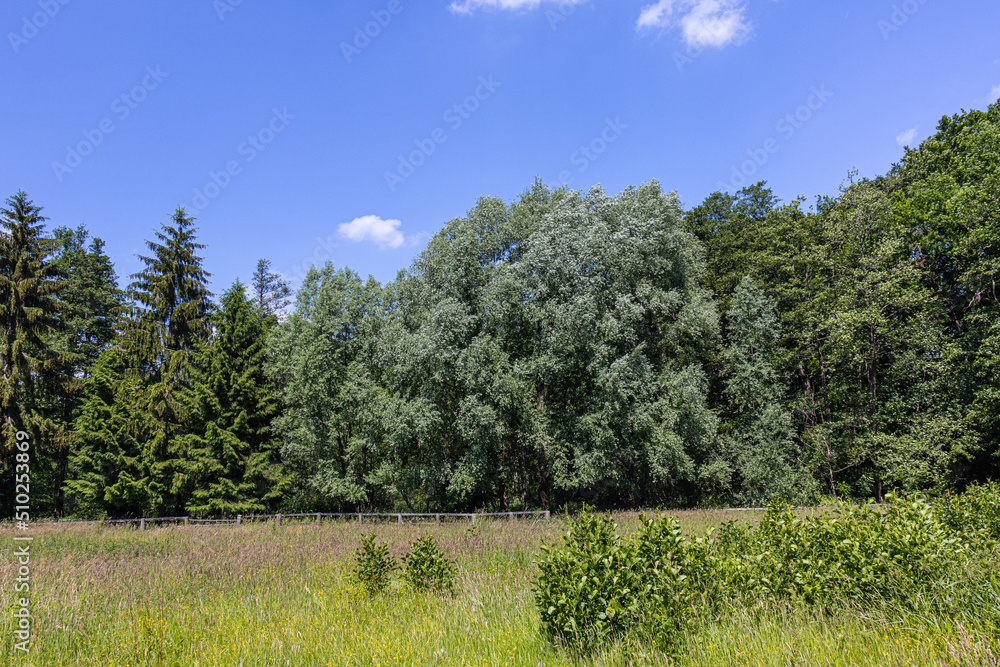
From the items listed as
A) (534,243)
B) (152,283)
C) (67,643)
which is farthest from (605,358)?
(152,283)

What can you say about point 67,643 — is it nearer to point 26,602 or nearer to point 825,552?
point 26,602

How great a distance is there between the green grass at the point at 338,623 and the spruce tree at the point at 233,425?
16187 millimetres

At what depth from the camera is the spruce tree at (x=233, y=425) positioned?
25.8m

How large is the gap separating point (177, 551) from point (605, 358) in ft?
50.5

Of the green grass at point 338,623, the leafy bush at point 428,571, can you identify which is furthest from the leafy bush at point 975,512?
the leafy bush at point 428,571

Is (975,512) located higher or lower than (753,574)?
higher

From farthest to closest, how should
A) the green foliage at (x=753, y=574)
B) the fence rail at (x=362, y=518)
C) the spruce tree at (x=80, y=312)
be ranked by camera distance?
the spruce tree at (x=80, y=312), the fence rail at (x=362, y=518), the green foliage at (x=753, y=574)

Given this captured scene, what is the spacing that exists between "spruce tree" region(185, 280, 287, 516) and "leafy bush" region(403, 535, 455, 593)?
2179 centimetres

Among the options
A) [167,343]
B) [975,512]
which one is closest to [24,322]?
[167,343]

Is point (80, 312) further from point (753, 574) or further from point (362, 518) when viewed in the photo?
point (753, 574)

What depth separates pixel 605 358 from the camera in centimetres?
2067

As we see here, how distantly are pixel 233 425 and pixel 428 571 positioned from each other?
23.1 meters

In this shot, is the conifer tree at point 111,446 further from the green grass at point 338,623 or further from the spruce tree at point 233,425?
the green grass at point 338,623

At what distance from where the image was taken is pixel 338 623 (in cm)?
609
